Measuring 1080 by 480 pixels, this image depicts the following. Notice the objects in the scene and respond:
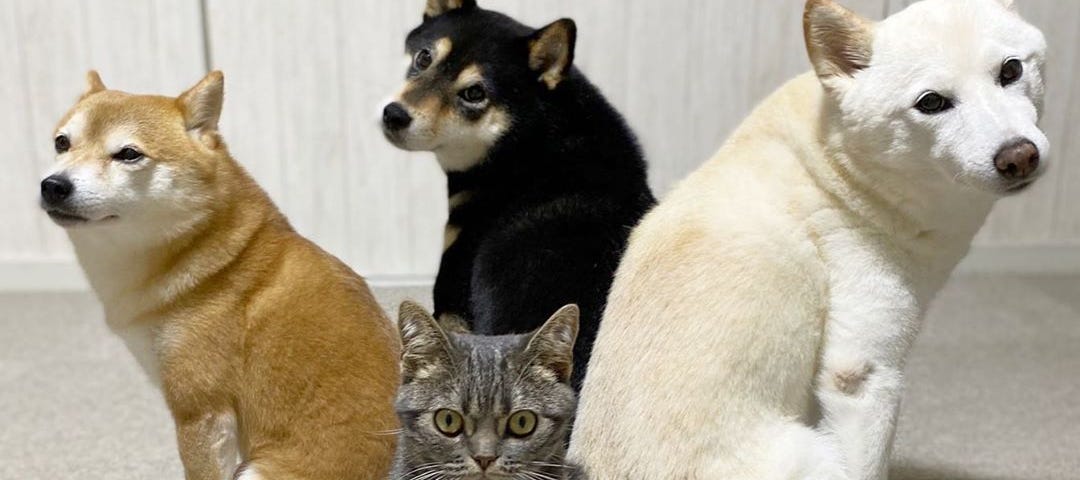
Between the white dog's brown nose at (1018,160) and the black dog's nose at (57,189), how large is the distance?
2.92ft

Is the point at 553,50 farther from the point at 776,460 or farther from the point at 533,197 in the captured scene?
the point at 776,460

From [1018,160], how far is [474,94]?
62 centimetres

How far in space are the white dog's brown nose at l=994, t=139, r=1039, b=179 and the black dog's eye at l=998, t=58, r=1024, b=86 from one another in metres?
0.08

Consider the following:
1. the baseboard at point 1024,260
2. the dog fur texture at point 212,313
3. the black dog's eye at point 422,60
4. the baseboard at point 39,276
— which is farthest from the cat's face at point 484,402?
the baseboard at point 1024,260

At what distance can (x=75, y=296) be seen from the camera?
7.68 ft

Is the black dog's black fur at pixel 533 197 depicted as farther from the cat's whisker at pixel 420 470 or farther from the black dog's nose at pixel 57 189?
the black dog's nose at pixel 57 189

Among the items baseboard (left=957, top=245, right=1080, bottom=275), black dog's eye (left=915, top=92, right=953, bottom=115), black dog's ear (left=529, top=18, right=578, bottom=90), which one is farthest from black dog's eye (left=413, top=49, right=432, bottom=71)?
baseboard (left=957, top=245, right=1080, bottom=275)

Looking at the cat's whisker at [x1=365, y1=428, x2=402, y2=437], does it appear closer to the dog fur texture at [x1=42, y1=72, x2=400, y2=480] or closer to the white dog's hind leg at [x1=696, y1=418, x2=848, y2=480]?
the dog fur texture at [x1=42, y1=72, x2=400, y2=480]

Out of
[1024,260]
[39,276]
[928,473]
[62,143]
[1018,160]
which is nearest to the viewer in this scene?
[1018,160]

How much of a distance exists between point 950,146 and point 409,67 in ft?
2.26

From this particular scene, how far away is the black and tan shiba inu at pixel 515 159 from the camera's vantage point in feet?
3.72

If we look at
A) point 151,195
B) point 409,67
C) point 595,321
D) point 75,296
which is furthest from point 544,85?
point 75,296

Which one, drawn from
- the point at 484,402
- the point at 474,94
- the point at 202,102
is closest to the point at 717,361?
the point at 484,402

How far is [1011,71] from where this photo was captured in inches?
35.4
